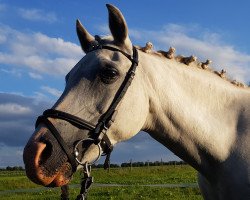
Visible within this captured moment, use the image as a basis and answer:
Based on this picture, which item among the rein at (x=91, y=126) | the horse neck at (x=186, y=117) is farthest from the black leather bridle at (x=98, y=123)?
the horse neck at (x=186, y=117)

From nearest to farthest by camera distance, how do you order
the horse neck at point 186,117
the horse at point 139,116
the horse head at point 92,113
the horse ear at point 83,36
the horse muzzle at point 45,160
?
1. the horse muzzle at point 45,160
2. the horse head at point 92,113
3. the horse at point 139,116
4. the horse neck at point 186,117
5. the horse ear at point 83,36

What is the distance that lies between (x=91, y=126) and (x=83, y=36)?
1329 millimetres

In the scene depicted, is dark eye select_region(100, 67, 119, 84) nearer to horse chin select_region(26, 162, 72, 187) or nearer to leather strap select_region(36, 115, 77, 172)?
leather strap select_region(36, 115, 77, 172)

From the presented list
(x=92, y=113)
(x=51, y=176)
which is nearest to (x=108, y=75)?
(x=92, y=113)

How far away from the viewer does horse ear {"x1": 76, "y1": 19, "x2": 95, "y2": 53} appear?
188 inches

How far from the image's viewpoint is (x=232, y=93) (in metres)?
4.96

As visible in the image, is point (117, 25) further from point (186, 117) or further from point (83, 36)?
point (186, 117)

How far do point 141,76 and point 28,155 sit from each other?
1495 millimetres

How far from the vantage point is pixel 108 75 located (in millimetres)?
4117

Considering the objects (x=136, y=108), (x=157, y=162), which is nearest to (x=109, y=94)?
(x=136, y=108)

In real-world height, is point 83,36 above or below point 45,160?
above

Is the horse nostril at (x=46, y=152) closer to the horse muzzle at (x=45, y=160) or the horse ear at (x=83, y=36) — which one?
the horse muzzle at (x=45, y=160)

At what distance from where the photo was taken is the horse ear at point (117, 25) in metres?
4.16

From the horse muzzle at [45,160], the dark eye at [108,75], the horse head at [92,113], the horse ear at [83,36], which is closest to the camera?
the horse muzzle at [45,160]
